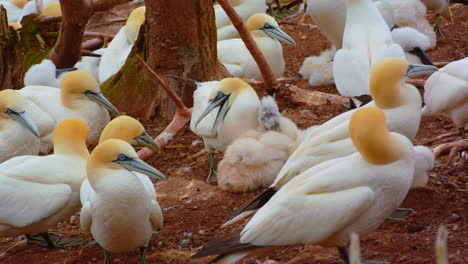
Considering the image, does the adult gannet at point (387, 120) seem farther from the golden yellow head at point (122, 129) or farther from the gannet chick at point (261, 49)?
the gannet chick at point (261, 49)

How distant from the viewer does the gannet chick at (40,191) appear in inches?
185

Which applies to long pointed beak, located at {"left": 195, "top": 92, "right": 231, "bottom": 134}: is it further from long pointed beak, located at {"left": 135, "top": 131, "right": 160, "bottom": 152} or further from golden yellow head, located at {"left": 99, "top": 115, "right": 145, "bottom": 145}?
golden yellow head, located at {"left": 99, "top": 115, "right": 145, "bottom": 145}

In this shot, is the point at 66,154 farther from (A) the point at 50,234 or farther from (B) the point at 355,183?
(B) the point at 355,183

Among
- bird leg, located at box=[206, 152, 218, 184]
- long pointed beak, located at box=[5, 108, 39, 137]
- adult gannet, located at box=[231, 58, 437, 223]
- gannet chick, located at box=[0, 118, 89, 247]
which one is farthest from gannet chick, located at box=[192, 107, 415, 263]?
long pointed beak, located at box=[5, 108, 39, 137]

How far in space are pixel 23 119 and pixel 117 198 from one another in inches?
87.0

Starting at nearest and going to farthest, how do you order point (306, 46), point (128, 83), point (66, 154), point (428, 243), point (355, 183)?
point (355, 183)
point (428, 243)
point (66, 154)
point (128, 83)
point (306, 46)

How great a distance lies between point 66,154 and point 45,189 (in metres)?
0.37

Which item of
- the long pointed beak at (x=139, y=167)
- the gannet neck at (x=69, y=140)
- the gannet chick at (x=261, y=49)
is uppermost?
the long pointed beak at (x=139, y=167)

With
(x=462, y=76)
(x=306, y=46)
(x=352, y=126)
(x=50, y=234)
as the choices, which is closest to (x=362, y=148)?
(x=352, y=126)

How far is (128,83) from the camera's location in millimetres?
7121

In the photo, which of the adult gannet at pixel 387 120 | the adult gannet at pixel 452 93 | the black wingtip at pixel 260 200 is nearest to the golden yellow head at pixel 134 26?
the adult gannet at pixel 452 93

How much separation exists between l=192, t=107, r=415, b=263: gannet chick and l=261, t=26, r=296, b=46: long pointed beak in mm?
4068

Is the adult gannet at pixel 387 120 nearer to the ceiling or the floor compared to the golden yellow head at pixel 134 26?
nearer to the ceiling

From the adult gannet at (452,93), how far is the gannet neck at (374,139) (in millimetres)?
1666
